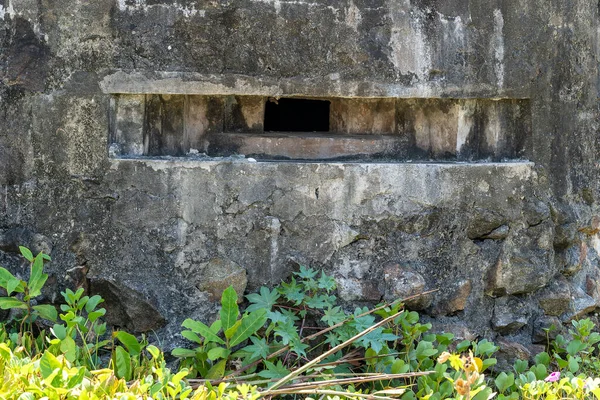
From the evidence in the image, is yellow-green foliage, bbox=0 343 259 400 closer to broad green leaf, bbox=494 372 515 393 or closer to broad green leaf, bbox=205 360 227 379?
broad green leaf, bbox=205 360 227 379

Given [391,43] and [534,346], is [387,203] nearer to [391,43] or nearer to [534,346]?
[391,43]

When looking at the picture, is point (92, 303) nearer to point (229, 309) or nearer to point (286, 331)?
point (229, 309)

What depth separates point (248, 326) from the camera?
10.5ft

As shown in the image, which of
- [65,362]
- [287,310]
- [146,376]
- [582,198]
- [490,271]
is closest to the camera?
[65,362]

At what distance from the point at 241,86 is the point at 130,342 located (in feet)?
3.82

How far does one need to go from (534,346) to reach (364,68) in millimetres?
1485

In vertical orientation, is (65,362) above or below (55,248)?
below

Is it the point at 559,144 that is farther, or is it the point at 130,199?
the point at 559,144

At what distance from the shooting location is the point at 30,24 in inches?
139

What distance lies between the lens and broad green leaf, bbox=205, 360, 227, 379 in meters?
3.20

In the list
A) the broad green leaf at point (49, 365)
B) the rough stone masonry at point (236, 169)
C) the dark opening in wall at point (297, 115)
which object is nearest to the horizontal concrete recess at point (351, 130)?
the rough stone masonry at point (236, 169)

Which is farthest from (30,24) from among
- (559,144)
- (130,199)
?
(559,144)

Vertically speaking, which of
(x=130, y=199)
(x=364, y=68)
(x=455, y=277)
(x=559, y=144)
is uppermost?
(x=364, y=68)

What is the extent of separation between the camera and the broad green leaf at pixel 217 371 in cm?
320
